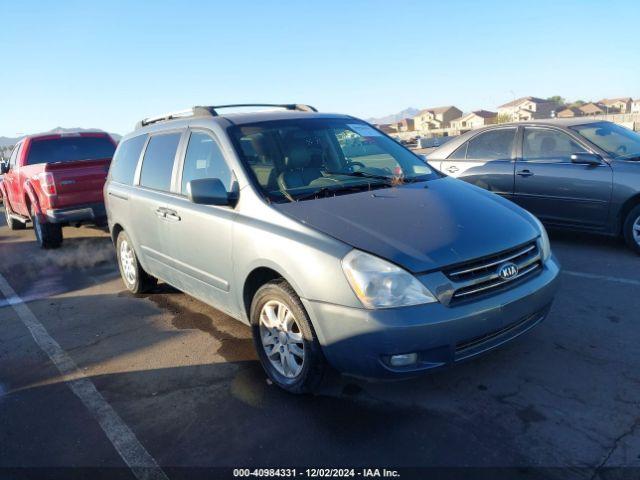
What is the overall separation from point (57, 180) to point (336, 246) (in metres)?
6.54

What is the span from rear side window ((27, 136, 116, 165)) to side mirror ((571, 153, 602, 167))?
308 inches

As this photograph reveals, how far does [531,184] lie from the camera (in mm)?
6566

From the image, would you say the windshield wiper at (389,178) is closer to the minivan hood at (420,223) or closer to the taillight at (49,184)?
the minivan hood at (420,223)

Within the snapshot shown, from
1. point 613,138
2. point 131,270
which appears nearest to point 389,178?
point 131,270

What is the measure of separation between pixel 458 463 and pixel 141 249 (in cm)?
374

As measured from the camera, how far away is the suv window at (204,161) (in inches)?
150

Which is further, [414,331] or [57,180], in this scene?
[57,180]

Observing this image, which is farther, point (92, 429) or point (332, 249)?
point (92, 429)

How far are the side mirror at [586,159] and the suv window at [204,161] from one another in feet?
14.4

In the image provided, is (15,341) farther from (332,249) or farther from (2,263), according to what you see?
(2,263)

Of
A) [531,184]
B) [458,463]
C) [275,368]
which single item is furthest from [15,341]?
[531,184]

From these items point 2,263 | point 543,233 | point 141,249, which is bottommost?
point 2,263

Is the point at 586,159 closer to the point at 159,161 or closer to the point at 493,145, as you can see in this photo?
the point at 493,145

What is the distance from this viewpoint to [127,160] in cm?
553
